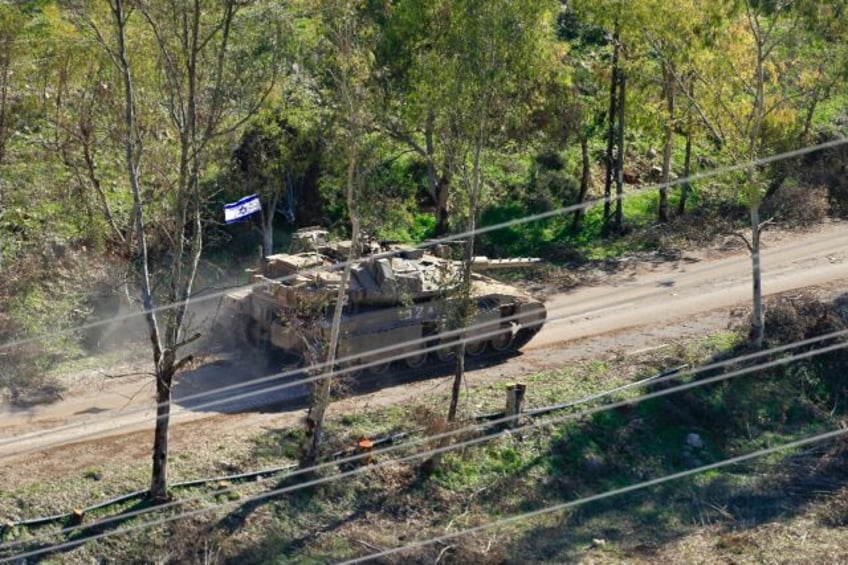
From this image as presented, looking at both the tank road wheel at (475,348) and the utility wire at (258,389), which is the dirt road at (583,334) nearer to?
the utility wire at (258,389)

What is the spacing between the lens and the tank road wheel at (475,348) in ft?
101

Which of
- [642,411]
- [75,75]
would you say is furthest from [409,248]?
[75,75]

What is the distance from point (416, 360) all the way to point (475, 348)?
1665 mm

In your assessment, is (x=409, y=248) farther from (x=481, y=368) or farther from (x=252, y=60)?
(x=252, y=60)

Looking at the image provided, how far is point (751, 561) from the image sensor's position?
24.5 metres

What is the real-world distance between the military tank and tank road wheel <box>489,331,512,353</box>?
0.02 metres

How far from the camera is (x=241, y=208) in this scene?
1320 inches

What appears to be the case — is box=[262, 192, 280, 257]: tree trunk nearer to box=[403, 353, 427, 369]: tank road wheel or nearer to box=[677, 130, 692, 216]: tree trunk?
box=[403, 353, 427, 369]: tank road wheel

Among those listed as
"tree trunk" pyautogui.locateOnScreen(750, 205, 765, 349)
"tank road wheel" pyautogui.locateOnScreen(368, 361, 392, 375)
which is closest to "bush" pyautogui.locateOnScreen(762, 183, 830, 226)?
"tree trunk" pyautogui.locateOnScreen(750, 205, 765, 349)

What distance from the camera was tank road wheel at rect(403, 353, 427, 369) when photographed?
97.5ft

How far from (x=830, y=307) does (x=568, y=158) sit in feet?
41.2

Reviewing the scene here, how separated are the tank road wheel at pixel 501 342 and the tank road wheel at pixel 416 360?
189cm

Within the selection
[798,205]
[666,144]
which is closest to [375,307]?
[666,144]

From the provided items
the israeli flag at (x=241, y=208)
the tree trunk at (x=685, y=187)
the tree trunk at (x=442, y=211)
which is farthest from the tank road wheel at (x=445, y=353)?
the tree trunk at (x=685, y=187)
